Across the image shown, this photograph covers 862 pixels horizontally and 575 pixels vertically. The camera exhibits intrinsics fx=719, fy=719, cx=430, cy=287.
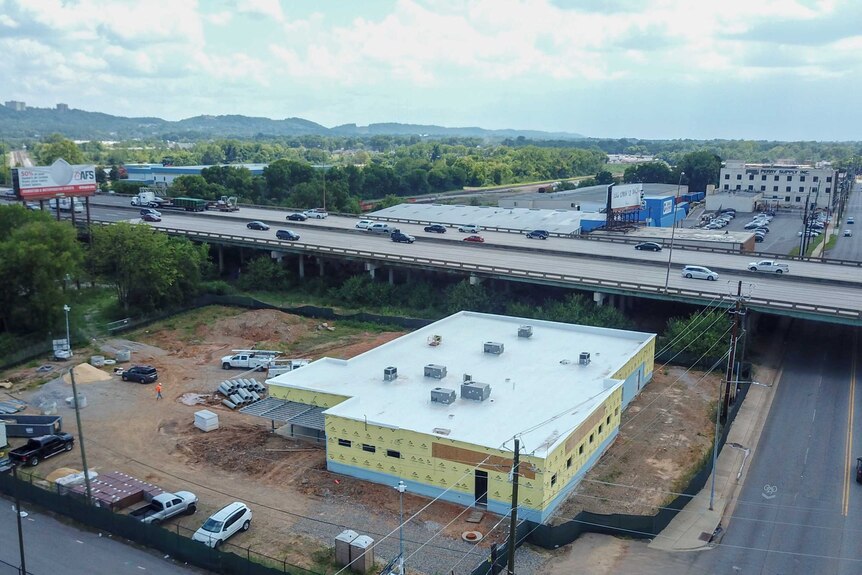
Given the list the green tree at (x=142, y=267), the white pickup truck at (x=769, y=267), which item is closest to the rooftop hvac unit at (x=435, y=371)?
the green tree at (x=142, y=267)

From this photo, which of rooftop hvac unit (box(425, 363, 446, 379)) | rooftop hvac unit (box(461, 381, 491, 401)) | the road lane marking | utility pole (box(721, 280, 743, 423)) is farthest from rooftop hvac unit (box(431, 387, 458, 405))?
the road lane marking

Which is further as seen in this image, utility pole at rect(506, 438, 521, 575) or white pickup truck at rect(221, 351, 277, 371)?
white pickup truck at rect(221, 351, 277, 371)

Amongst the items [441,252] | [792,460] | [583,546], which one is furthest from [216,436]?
[441,252]

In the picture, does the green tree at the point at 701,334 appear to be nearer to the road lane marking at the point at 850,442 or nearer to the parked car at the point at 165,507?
the road lane marking at the point at 850,442

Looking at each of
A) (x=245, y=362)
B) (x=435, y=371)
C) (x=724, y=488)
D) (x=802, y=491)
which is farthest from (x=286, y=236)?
(x=802, y=491)

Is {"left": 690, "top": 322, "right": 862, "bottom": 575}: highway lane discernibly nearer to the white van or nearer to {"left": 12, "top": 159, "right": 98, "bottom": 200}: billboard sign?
the white van
